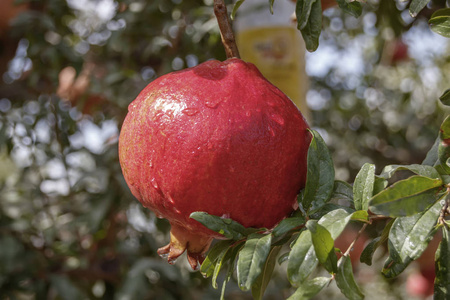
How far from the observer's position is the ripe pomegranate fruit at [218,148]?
0.55 meters

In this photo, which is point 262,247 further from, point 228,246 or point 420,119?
point 420,119

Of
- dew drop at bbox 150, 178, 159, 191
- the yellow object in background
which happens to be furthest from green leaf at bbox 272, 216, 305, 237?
the yellow object in background

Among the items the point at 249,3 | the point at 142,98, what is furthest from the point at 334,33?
the point at 142,98

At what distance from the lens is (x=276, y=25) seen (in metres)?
1.22

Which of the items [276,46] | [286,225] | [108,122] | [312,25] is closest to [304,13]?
[312,25]

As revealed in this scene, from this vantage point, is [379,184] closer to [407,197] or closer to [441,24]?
[407,197]

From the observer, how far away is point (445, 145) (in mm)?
505

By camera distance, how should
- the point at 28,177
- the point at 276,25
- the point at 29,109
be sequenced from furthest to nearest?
the point at 28,177, the point at 29,109, the point at 276,25

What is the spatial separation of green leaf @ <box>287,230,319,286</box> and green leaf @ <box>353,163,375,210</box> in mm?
76

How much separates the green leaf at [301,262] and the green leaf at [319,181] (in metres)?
0.07

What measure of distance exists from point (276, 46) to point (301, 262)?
817 mm

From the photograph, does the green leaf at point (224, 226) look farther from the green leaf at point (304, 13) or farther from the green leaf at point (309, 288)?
the green leaf at point (304, 13)

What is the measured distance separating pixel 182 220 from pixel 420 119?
74.0 inches

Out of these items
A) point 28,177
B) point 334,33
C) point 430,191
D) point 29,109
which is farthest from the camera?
point 334,33
